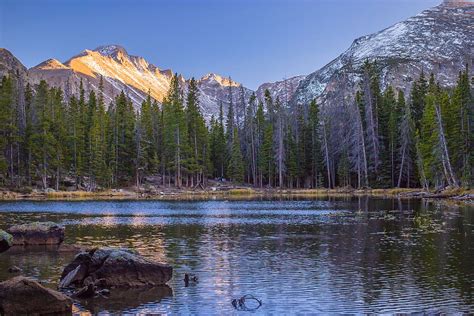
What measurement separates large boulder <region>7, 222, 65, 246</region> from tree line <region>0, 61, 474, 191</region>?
6048cm

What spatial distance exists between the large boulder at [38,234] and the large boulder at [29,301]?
17.3m

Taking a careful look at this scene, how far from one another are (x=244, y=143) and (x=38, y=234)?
106 m

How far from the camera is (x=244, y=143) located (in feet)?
458

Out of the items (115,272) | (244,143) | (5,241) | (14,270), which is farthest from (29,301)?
(244,143)

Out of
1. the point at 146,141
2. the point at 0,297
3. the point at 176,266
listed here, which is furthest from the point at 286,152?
the point at 0,297

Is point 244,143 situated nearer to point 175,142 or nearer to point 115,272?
point 175,142

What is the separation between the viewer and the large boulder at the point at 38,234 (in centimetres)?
3494

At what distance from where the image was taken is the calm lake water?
1927 cm

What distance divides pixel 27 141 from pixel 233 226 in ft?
224

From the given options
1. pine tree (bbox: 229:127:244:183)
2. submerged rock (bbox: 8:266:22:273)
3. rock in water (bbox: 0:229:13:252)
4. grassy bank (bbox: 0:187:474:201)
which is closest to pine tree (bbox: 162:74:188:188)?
grassy bank (bbox: 0:187:474:201)

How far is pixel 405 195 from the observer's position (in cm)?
8875

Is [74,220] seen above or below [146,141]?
below

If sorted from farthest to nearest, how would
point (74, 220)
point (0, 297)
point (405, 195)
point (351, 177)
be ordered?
1. point (351, 177)
2. point (405, 195)
3. point (74, 220)
4. point (0, 297)

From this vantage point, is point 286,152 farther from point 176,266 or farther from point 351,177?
point 176,266
